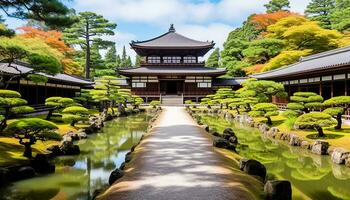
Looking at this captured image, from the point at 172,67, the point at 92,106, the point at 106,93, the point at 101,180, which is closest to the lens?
the point at 101,180

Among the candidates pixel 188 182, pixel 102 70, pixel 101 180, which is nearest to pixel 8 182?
pixel 101 180

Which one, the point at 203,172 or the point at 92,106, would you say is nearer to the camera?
the point at 203,172

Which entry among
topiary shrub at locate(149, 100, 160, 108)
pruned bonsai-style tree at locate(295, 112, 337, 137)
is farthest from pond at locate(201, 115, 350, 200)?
topiary shrub at locate(149, 100, 160, 108)

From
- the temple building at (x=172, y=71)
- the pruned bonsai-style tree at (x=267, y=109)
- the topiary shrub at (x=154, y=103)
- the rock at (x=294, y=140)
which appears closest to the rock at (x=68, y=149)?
the rock at (x=294, y=140)

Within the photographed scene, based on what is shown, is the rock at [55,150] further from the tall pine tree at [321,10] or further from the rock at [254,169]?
the tall pine tree at [321,10]

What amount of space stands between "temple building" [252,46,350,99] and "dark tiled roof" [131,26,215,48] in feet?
74.0

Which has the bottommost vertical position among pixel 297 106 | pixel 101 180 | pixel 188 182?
pixel 101 180

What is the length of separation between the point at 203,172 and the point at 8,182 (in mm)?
6090

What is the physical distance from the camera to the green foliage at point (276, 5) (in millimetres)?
63562

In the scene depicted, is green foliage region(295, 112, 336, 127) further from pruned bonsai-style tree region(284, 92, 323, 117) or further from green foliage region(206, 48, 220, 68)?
green foliage region(206, 48, 220, 68)

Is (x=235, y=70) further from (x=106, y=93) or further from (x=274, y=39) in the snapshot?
(x=106, y=93)

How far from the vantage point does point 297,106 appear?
19.3 metres

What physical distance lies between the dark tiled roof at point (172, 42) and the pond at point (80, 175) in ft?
109

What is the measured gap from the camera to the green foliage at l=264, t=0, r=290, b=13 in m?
63.6
